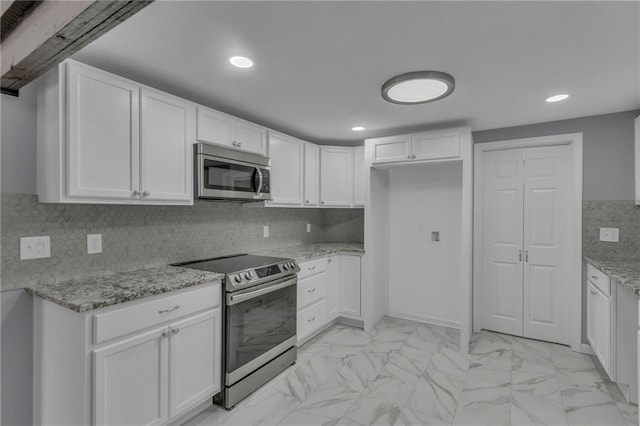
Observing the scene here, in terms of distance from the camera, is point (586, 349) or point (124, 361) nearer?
point (124, 361)

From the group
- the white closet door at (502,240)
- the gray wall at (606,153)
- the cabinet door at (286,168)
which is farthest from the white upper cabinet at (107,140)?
the gray wall at (606,153)

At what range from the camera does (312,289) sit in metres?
3.30

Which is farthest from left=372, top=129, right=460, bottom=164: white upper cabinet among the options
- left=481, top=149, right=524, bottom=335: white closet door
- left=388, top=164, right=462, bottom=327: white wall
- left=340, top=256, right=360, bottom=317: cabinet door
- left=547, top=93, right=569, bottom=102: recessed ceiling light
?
left=340, top=256, right=360, bottom=317: cabinet door

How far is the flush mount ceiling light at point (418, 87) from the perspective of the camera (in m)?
2.09

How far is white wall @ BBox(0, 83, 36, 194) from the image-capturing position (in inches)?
69.3

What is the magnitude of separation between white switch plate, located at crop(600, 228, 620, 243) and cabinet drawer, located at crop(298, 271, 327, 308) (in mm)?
2655

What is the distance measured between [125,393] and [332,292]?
2299 mm

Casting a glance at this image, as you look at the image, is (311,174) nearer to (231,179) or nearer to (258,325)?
(231,179)

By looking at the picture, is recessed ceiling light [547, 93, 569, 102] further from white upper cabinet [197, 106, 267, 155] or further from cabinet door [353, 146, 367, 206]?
white upper cabinet [197, 106, 267, 155]

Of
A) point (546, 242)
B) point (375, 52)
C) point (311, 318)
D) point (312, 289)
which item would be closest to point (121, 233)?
point (312, 289)

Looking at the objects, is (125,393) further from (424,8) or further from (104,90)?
(424,8)

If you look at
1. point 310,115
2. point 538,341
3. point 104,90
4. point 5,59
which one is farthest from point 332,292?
point 5,59

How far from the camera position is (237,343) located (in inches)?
90.5

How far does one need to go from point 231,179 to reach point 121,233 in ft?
2.91
